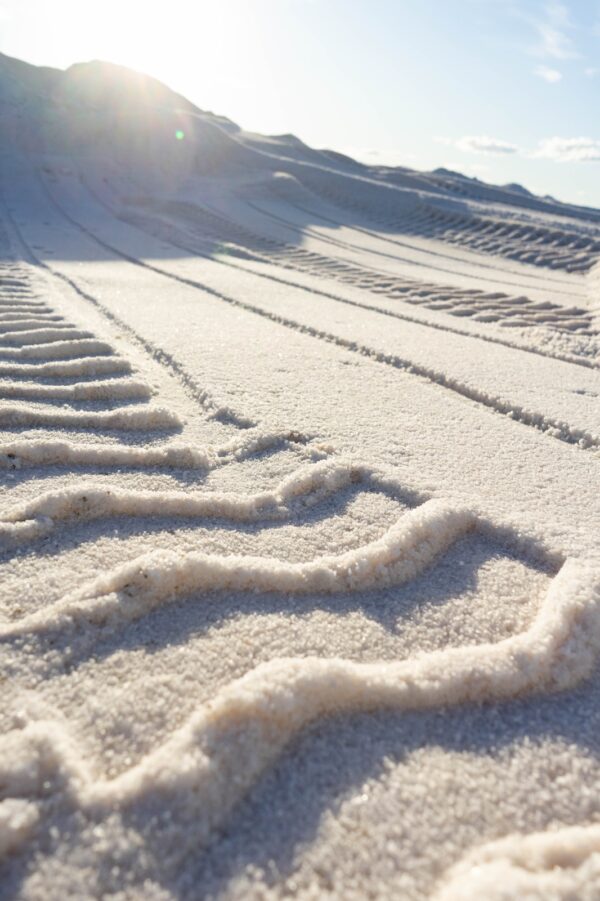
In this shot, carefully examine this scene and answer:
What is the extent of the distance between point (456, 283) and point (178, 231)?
12.4 feet

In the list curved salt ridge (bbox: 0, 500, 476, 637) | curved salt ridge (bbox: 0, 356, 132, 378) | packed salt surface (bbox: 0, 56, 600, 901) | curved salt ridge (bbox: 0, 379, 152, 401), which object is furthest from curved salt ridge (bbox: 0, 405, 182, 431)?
curved salt ridge (bbox: 0, 500, 476, 637)

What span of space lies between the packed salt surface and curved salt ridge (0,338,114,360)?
1 centimetres

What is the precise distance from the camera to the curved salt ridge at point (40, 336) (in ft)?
8.38

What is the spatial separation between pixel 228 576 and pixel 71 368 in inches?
53.0

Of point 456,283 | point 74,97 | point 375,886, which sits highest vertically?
point 74,97

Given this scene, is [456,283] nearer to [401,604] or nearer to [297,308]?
[297,308]

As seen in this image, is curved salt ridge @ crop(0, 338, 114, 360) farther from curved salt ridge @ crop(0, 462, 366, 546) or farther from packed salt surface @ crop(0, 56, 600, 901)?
curved salt ridge @ crop(0, 462, 366, 546)

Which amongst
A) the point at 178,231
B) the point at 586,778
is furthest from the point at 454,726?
the point at 178,231

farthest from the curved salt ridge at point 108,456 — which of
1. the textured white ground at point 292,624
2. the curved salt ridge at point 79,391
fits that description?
the curved salt ridge at point 79,391

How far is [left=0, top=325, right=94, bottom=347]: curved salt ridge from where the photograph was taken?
8.38ft

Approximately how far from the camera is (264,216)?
360 inches

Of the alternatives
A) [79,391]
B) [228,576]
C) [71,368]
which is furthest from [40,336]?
[228,576]

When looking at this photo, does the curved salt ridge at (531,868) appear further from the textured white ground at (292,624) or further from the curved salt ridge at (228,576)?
the curved salt ridge at (228,576)

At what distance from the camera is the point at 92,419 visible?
1.86 metres
